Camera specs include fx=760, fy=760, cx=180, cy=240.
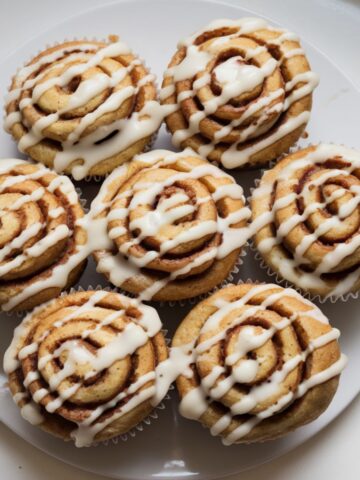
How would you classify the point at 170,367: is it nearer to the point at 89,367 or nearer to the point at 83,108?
the point at 89,367

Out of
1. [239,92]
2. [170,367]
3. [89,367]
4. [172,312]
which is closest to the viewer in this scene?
[89,367]

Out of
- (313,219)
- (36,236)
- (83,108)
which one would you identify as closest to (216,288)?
(313,219)

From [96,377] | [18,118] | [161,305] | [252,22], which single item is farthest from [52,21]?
[96,377]

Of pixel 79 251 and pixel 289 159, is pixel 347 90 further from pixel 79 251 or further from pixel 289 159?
pixel 79 251

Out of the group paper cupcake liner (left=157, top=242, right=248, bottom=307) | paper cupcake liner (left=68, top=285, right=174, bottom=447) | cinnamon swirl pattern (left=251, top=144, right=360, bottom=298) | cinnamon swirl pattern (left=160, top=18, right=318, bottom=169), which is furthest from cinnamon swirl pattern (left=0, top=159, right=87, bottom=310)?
cinnamon swirl pattern (left=251, top=144, right=360, bottom=298)

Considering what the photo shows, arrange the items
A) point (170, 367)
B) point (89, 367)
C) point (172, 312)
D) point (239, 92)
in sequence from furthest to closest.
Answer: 1. point (172, 312)
2. point (239, 92)
3. point (170, 367)
4. point (89, 367)

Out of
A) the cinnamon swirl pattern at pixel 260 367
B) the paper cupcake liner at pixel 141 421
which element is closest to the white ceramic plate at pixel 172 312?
the paper cupcake liner at pixel 141 421

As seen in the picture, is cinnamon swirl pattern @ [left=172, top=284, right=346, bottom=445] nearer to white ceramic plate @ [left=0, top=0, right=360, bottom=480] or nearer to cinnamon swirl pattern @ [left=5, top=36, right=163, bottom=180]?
white ceramic plate @ [left=0, top=0, right=360, bottom=480]
